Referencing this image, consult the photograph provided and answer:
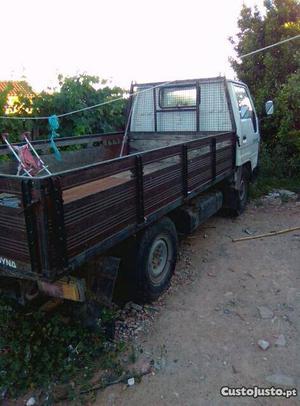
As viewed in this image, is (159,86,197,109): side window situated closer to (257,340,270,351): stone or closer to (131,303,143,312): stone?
(131,303,143,312): stone

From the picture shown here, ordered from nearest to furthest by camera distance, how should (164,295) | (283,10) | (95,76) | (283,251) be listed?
(164,295)
(283,251)
(95,76)
(283,10)

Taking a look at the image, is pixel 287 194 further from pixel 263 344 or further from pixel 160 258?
pixel 263 344

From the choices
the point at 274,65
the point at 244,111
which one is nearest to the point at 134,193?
the point at 244,111

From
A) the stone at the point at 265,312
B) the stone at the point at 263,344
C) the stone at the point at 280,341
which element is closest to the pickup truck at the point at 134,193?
the stone at the point at 265,312

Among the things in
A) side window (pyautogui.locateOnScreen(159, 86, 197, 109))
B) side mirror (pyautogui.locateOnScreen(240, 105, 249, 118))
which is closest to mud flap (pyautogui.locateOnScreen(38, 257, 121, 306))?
side window (pyautogui.locateOnScreen(159, 86, 197, 109))

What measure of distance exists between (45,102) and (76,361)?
16.0 ft

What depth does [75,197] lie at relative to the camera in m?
2.47

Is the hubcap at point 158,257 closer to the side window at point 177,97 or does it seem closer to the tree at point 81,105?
the side window at point 177,97

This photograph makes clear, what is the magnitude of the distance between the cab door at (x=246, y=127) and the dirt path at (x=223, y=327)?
1640mm

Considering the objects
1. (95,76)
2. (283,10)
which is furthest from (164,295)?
(283,10)

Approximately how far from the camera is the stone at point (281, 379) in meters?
2.48

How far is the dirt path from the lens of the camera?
2.48m

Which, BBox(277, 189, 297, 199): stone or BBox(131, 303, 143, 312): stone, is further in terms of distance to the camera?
BBox(277, 189, 297, 199): stone

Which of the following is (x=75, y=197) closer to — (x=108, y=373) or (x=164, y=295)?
(x=108, y=373)
